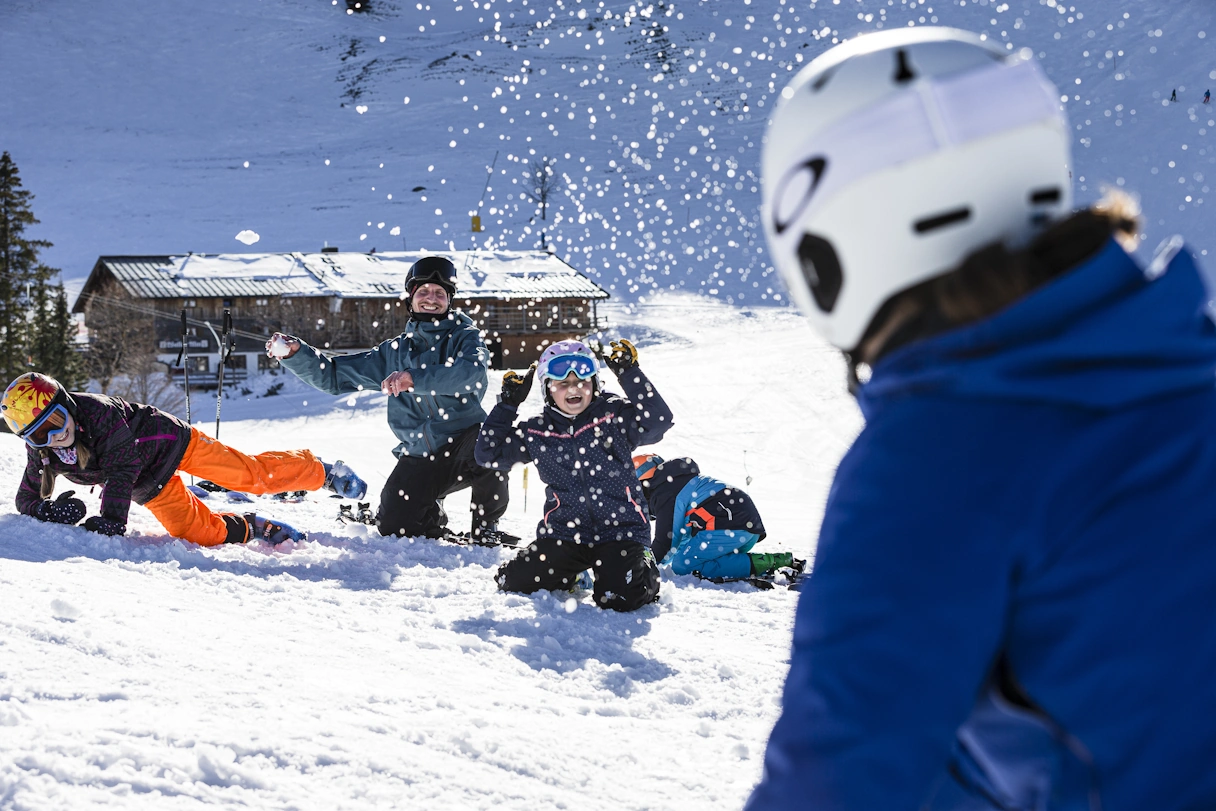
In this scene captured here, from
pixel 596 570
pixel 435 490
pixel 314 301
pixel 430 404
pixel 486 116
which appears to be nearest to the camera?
pixel 596 570

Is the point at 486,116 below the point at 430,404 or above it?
above

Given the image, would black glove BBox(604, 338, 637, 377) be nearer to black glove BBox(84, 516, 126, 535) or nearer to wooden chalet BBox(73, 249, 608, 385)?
black glove BBox(84, 516, 126, 535)

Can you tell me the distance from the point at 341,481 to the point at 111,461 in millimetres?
1514

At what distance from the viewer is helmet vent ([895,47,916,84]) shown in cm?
111

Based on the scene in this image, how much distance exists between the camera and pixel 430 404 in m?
6.55

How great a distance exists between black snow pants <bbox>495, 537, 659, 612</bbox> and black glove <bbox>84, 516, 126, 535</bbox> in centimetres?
214

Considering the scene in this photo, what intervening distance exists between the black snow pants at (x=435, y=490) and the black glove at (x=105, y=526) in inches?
62.9

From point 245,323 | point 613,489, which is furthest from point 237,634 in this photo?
point 245,323

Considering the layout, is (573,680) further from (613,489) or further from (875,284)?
(875,284)

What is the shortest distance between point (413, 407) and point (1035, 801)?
5863 millimetres

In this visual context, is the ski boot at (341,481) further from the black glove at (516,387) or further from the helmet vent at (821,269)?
the helmet vent at (821,269)

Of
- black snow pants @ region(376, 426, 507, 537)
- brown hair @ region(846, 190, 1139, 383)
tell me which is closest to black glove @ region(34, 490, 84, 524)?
black snow pants @ region(376, 426, 507, 537)

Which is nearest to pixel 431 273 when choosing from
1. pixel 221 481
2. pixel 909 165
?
pixel 221 481

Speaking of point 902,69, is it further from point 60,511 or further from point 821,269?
point 60,511
